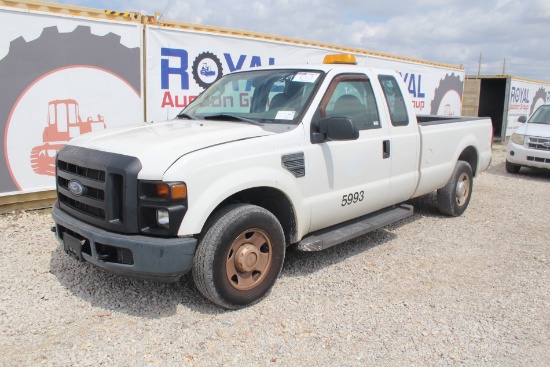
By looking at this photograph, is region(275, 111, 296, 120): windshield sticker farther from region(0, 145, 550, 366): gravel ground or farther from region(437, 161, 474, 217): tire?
region(437, 161, 474, 217): tire

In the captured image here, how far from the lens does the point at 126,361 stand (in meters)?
3.05

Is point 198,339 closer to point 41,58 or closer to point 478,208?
point 41,58

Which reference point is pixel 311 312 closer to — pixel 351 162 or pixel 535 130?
pixel 351 162

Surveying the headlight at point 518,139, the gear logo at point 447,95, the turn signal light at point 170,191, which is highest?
the gear logo at point 447,95

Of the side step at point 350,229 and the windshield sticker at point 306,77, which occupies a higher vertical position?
the windshield sticker at point 306,77

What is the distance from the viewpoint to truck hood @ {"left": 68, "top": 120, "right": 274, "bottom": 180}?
10.8ft

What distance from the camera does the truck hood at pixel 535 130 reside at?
10.5m

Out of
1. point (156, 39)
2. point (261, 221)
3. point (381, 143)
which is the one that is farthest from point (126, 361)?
point (156, 39)

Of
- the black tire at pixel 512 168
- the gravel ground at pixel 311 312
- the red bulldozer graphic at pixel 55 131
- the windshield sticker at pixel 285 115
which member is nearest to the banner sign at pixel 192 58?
the red bulldozer graphic at pixel 55 131

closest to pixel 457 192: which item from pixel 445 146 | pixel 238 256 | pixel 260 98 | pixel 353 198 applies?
pixel 445 146

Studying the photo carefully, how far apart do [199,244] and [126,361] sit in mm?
901

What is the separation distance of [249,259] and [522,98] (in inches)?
753

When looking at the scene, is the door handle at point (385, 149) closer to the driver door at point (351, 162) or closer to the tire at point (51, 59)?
the driver door at point (351, 162)

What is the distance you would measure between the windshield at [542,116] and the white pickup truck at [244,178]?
7413mm
